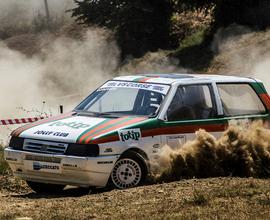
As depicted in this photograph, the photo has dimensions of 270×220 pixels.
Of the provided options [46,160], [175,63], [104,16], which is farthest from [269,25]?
[46,160]

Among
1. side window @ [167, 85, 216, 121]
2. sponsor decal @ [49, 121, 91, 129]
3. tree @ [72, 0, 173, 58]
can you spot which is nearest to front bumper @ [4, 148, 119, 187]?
sponsor decal @ [49, 121, 91, 129]

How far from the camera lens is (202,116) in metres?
11.9

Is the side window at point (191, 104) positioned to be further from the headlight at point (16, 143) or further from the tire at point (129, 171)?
the headlight at point (16, 143)

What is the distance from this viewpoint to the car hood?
35.4 ft

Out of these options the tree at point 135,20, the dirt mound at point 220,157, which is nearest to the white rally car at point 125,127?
the dirt mound at point 220,157

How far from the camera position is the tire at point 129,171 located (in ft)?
35.9

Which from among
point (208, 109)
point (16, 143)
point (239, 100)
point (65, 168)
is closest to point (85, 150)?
point (65, 168)

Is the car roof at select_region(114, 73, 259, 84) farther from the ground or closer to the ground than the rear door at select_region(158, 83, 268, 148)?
farther from the ground

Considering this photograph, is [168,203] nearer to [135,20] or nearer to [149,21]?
[135,20]

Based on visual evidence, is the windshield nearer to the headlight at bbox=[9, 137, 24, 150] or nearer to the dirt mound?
the dirt mound

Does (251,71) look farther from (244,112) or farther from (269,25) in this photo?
(244,112)

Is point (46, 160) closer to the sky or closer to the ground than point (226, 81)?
closer to the ground

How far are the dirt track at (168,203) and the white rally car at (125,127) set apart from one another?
49 centimetres

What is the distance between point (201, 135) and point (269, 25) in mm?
19433
